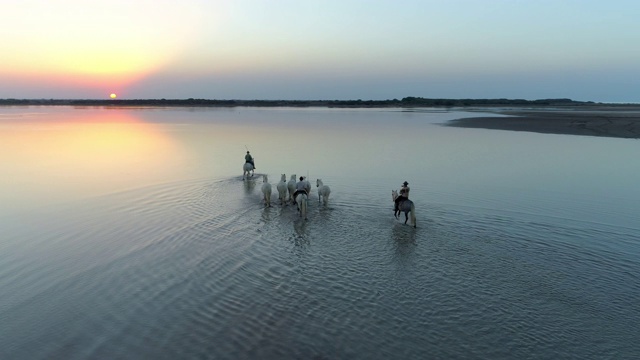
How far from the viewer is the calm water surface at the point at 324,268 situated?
8.06 meters

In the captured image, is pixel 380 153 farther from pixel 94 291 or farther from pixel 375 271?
pixel 94 291

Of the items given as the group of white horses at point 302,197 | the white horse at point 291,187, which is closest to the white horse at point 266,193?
the group of white horses at point 302,197

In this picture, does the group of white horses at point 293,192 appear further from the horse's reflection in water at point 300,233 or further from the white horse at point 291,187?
the horse's reflection in water at point 300,233

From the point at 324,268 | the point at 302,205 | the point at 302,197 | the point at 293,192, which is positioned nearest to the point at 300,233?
the point at 302,205

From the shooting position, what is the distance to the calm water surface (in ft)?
26.5

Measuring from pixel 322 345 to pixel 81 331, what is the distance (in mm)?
4743

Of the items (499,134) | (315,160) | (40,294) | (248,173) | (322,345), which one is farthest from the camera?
(499,134)

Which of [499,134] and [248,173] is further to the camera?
[499,134]

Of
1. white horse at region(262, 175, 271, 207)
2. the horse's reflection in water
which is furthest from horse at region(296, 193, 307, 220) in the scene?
white horse at region(262, 175, 271, 207)

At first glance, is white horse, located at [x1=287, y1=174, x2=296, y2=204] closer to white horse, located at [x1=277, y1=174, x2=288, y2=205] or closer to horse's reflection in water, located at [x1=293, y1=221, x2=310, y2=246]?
white horse, located at [x1=277, y1=174, x2=288, y2=205]

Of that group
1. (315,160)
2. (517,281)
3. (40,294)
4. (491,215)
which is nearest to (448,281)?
(517,281)

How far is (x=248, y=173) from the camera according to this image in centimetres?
2412

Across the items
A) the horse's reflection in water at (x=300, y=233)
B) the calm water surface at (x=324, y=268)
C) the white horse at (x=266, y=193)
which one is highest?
the white horse at (x=266, y=193)

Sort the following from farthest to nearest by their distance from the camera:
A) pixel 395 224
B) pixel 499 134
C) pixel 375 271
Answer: pixel 499 134 < pixel 395 224 < pixel 375 271
